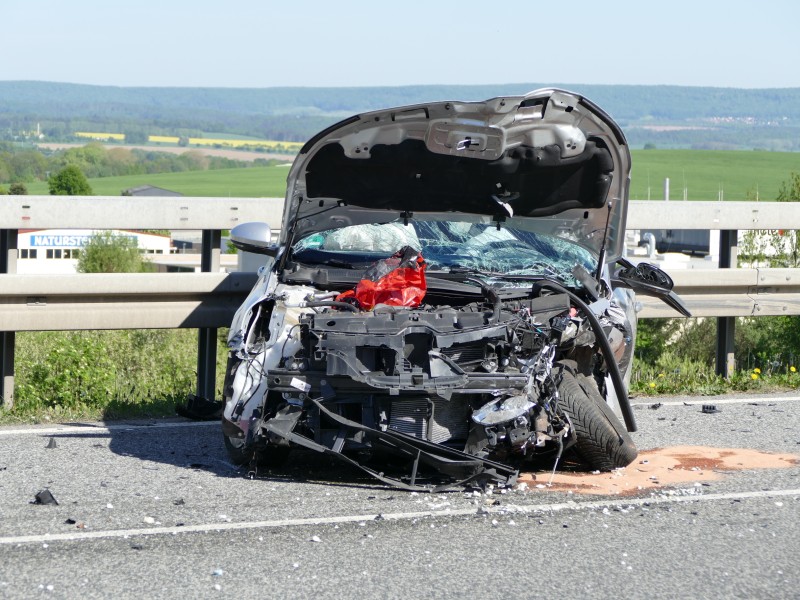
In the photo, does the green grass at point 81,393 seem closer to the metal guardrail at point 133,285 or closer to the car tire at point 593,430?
the metal guardrail at point 133,285

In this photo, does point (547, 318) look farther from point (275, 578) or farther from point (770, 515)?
point (275, 578)

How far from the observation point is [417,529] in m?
5.18

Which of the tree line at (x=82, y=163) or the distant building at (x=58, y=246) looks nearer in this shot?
the distant building at (x=58, y=246)

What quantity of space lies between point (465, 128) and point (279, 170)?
556ft

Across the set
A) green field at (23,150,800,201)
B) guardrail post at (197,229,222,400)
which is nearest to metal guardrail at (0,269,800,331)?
guardrail post at (197,229,222,400)

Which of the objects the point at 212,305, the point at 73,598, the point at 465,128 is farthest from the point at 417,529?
the point at 212,305

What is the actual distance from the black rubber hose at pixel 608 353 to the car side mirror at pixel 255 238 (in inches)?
71.6

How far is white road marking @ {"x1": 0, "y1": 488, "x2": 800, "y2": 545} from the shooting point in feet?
16.4

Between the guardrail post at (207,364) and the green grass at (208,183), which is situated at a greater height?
the green grass at (208,183)

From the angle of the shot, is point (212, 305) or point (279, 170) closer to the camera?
point (212, 305)

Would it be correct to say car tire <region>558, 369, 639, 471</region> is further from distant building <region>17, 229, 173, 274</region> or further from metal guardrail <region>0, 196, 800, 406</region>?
distant building <region>17, 229, 173, 274</region>

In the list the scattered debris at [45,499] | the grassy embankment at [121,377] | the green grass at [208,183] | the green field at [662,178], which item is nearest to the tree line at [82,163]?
the green grass at [208,183]

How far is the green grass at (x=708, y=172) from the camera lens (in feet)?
406

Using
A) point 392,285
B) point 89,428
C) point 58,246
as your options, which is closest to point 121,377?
point 89,428
